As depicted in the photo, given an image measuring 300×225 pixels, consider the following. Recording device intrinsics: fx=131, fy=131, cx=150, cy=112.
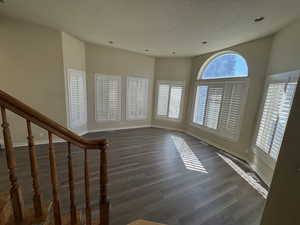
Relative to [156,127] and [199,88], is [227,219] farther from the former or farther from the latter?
[156,127]

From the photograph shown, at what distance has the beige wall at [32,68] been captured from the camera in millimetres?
2908

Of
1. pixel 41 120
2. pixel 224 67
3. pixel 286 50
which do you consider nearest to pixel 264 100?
pixel 286 50

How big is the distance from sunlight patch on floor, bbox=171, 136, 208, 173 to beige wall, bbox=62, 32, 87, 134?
315 cm

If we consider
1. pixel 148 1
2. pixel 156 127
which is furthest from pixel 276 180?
pixel 156 127

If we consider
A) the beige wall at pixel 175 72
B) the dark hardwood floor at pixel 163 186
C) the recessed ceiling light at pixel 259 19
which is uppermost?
the recessed ceiling light at pixel 259 19

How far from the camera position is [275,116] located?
2389 millimetres

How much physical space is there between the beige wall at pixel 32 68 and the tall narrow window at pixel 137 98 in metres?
2.19

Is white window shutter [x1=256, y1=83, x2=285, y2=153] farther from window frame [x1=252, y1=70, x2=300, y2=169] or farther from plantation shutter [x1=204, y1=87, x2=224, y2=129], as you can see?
plantation shutter [x1=204, y1=87, x2=224, y2=129]

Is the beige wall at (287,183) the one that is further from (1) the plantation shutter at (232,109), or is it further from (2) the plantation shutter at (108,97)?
(2) the plantation shutter at (108,97)

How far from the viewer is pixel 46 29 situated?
10.2 ft

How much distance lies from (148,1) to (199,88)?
3280mm

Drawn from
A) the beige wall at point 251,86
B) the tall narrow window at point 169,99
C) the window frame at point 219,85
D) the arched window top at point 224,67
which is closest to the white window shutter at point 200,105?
the window frame at point 219,85

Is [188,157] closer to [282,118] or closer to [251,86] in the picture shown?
[282,118]

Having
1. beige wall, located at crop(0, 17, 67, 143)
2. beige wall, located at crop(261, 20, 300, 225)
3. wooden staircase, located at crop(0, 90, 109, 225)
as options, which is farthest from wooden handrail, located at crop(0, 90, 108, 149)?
beige wall, located at crop(0, 17, 67, 143)
